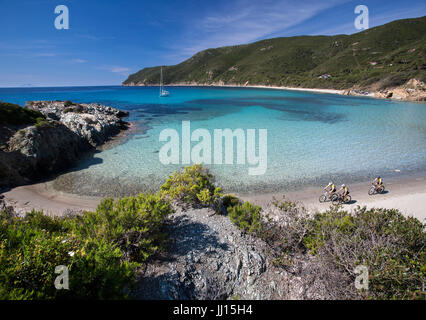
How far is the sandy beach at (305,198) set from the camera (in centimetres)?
895

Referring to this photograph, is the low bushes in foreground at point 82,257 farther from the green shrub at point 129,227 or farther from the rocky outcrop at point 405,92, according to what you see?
the rocky outcrop at point 405,92

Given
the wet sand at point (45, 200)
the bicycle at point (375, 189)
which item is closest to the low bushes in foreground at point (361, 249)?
the bicycle at point (375, 189)

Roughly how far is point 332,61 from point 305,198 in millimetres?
134011

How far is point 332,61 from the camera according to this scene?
11075 cm

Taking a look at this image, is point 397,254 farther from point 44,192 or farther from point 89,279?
point 44,192

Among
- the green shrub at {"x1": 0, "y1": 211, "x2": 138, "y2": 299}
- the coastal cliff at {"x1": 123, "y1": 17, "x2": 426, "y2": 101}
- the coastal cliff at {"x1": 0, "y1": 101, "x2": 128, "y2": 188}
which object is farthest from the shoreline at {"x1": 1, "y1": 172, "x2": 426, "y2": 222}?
the coastal cliff at {"x1": 123, "y1": 17, "x2": 426, "y2": 101}

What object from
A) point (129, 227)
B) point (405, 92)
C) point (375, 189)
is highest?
point (405, 92)

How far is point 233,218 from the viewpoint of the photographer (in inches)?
251

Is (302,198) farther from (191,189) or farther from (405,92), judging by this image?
(405,92)

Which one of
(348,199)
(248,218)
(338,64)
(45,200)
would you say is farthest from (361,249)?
(338,64)

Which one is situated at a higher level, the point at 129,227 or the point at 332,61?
the point at 332,61

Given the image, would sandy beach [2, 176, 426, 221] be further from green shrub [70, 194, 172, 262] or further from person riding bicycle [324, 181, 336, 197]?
green shrub [70, 194, 172, 262]

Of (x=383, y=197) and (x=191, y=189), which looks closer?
(x=191, y=189)
